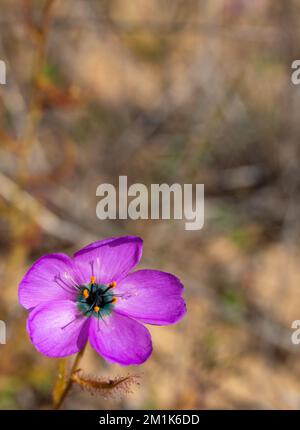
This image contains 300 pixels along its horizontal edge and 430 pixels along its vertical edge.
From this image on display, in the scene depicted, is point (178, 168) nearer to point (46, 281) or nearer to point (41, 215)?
point (41, 215)

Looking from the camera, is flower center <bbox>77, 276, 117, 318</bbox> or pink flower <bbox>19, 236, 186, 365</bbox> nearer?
pink flower <bbox>19, 236, 186, 365</bbox>

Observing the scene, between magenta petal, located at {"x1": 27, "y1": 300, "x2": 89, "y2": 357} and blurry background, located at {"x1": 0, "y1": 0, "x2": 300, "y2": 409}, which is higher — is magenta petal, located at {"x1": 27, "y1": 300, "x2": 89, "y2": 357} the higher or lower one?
the lower one

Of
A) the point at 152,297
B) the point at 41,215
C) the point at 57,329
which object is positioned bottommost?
the point at 57,329

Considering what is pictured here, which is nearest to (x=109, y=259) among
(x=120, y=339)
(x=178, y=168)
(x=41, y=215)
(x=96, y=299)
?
(x=96, y=299)

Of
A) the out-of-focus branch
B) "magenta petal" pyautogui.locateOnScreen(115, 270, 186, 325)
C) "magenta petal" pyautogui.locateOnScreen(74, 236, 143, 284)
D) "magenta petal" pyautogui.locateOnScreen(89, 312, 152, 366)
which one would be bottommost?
"magenta petal" pyautogui.locateOnScreen(89, 312, 152, 366)

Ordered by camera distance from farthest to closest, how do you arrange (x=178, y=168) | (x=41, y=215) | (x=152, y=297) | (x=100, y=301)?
(x=178, y=168)
(x=41, y=215)
(x=100, y=301)
(x=152, y=297)

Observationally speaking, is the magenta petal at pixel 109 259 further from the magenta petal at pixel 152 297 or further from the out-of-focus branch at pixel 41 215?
the out-of-focus branch at pixel 41 215

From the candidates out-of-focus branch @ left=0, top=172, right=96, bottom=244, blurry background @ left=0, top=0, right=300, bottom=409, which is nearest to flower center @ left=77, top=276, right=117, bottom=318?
blurry background @ left=0, top=0, right=300, bottom=409

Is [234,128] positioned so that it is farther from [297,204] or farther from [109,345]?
[109,345]

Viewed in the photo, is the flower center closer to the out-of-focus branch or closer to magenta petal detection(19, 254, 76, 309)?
magenta petal detection(19, 254, 76, 309)
